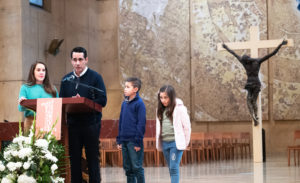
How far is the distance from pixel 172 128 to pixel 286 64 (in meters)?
9.53

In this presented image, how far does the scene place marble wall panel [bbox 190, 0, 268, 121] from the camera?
1428 centimetres

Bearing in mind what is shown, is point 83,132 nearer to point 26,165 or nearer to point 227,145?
point 26,165

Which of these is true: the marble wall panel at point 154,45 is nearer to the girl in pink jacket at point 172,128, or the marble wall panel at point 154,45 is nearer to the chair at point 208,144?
the chair at point 208,144

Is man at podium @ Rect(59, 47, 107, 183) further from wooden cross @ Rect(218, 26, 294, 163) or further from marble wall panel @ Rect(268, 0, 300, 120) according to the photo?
marble wall panel @ Rect(268, 0, 300, 120)

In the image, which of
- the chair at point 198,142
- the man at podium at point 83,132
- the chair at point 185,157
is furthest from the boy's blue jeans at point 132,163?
the chair at point 198,142

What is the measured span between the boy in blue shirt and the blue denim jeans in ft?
1.00

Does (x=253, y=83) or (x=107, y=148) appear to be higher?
(x=253, y=83)

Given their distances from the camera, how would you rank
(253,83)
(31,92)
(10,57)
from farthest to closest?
(10,57)
(253,83)
(31,92)

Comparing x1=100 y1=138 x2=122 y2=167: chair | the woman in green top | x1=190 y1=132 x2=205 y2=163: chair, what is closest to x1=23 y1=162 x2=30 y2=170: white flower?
the woman in green top

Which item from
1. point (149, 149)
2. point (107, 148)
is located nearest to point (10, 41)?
point (107, 148)

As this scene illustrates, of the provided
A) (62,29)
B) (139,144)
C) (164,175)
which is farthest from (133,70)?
(139,144)

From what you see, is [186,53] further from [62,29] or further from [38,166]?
[38,166]

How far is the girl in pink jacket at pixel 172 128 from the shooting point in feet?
17.4

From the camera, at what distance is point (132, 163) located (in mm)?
5285
